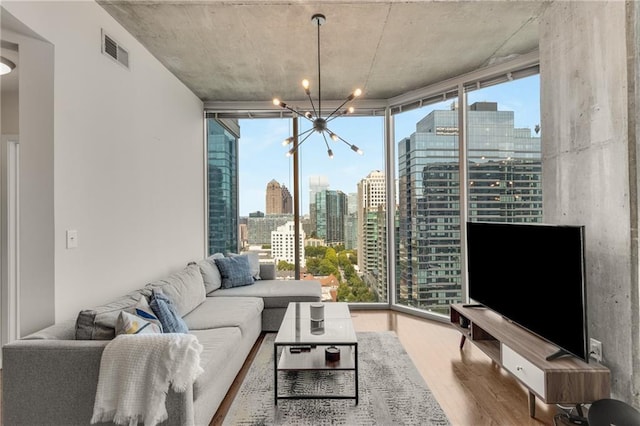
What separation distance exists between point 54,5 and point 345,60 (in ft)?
7.93

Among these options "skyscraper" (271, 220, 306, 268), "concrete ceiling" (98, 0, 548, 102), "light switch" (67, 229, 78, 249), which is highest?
"concrete ceiling" (98, 0, 548, 102)

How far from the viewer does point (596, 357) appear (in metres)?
2.17

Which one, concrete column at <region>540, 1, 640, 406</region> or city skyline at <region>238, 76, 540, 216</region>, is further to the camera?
city skyline at <region>238, 76, 540, 216</region>

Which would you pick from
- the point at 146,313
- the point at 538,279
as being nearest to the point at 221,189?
the point at 146,313

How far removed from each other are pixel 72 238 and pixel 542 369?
3161 mm

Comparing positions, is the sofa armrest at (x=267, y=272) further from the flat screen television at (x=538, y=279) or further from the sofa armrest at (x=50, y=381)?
the sofa armrest at (x=50, y=381)

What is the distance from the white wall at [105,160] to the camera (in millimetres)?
2154

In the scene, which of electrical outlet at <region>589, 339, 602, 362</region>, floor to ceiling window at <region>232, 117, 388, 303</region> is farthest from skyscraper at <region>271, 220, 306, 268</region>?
electrical outlet at <region>589, 339, 602, 362</region>

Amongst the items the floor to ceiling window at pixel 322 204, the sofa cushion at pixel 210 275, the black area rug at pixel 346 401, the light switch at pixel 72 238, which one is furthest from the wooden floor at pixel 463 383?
the light switch at pixel 72 238

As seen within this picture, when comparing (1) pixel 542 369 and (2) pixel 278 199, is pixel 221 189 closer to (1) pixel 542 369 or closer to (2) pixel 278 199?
(2) pixel 278 199

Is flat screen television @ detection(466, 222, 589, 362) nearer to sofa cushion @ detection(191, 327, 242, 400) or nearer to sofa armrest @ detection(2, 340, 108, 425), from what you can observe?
sofa cushion @ detection(191, 327, 242, 400)

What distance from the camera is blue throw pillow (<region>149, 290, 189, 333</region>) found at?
220 cm

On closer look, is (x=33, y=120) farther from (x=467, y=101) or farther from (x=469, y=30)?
(x=467, y=101)

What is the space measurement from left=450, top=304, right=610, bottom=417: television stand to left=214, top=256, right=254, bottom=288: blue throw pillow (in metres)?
2.65
